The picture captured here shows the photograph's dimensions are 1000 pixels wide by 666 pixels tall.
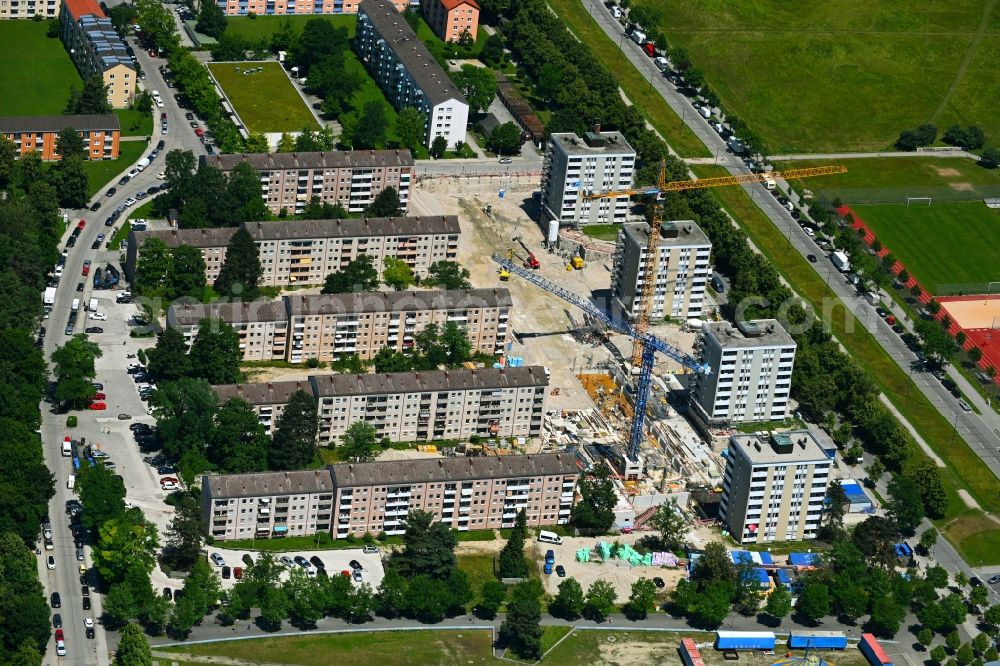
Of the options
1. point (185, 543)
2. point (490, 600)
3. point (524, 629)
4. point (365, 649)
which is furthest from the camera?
point (185, 543)

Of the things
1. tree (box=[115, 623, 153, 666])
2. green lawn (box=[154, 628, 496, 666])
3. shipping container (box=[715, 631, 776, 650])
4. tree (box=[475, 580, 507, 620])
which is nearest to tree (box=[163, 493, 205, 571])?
green lawn (box=[154, 628, 496, 666])

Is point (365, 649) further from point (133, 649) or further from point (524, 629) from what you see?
point (133, 649)

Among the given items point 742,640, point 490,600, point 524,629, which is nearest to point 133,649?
point 490,600

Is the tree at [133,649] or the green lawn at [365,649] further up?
the tree at [133,649]

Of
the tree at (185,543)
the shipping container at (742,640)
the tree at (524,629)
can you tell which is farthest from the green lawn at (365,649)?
the shipping container at (742,640)

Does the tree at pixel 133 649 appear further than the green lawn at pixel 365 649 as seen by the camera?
No

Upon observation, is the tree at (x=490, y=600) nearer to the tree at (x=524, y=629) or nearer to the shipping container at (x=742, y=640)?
the tree at (x=524, y=629)

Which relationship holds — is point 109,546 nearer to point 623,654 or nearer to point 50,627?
point 50,627

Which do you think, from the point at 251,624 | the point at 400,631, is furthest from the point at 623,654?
the point at 251,624
